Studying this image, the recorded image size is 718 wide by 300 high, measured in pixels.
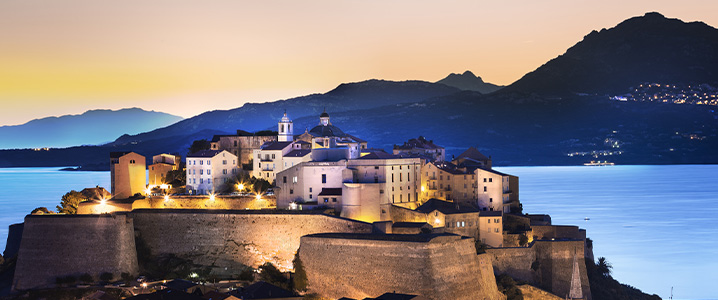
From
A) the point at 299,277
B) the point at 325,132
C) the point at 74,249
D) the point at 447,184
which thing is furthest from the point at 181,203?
the point at 325,132

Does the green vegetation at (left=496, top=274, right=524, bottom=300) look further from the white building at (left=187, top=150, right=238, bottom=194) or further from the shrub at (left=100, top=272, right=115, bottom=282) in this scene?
the white building at (left=187, top=150, right=238, bottom=194)

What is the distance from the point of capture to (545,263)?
1238 inches

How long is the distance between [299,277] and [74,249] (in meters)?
9.96

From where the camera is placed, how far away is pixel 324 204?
33.4 meters

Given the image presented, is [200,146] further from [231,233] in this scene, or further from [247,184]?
[231,233]

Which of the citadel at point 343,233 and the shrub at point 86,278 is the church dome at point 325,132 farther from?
the shrub at point 86,278

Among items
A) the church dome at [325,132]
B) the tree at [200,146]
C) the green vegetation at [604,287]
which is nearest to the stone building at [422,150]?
the church dome at [325,132]

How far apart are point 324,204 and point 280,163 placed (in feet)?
21.8

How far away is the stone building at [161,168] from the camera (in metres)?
42.9

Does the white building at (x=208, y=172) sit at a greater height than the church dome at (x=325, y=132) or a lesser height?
lesser

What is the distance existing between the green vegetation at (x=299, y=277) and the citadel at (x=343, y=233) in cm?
16

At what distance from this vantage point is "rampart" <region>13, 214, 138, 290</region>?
3212 cm

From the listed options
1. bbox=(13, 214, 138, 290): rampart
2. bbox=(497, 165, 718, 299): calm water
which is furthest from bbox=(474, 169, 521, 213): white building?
bbox=(497, 165, 718, 299): calm water

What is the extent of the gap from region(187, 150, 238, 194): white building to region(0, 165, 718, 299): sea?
21.2 metres
